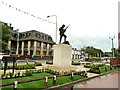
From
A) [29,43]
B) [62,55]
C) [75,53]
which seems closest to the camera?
[62,55]

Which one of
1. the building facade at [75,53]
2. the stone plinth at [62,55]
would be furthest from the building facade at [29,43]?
the stone plinth at [62,55]

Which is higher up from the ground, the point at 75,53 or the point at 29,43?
the point at 29,43

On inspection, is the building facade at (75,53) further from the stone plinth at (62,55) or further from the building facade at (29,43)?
the stone plinth at (62,55)

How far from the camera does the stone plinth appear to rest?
21.5 meters

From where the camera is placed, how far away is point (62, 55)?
21.5m

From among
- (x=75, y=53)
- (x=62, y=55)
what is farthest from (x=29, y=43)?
(x=62, y=55)

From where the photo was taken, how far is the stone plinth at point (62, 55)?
70.4 ft

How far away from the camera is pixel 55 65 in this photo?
22109 mm

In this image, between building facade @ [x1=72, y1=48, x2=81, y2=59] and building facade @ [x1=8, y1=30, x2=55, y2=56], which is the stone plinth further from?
building facade @ [x1=72, y1=48, x2=81, y2=59]

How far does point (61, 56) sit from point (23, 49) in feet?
134

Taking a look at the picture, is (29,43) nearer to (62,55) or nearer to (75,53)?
(75,53)

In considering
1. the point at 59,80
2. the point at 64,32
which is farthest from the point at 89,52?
the point at 59,80

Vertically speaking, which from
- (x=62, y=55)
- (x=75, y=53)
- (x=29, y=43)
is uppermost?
(x=29, y=43)

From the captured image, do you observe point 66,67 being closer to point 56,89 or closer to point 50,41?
point 56,89
